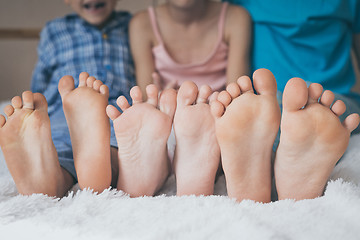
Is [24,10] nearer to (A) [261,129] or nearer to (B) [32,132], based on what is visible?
(B) [32,132]

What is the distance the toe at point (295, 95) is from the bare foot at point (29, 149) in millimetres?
413

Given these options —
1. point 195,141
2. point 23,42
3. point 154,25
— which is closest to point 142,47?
point 154,25

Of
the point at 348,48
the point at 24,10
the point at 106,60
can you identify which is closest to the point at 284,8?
the point at 348,48

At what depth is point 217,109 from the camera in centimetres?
57

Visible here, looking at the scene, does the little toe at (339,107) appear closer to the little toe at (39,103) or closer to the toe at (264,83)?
the toe at (264,83)

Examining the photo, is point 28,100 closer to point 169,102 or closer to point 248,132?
point 169,102

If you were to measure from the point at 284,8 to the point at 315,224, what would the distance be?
765mm

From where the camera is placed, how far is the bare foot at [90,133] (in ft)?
2.01

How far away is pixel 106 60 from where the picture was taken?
1098mm

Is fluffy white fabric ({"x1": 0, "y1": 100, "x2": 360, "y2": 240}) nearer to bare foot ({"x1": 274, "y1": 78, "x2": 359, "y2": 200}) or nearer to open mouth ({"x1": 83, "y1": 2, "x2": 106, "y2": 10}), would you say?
bare foot ({"x1": 274, "y1": 78, "x2": 359, "y2": 200})

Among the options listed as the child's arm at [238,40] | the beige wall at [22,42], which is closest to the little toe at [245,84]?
the child's arm at [238,40]

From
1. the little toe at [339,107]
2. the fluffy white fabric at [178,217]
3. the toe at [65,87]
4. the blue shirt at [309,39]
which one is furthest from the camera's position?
the blue shirt at [309,39]

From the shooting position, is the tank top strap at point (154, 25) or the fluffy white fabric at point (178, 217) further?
the tank top strap at point (154, 25)

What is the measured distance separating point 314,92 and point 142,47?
680 millimetres
